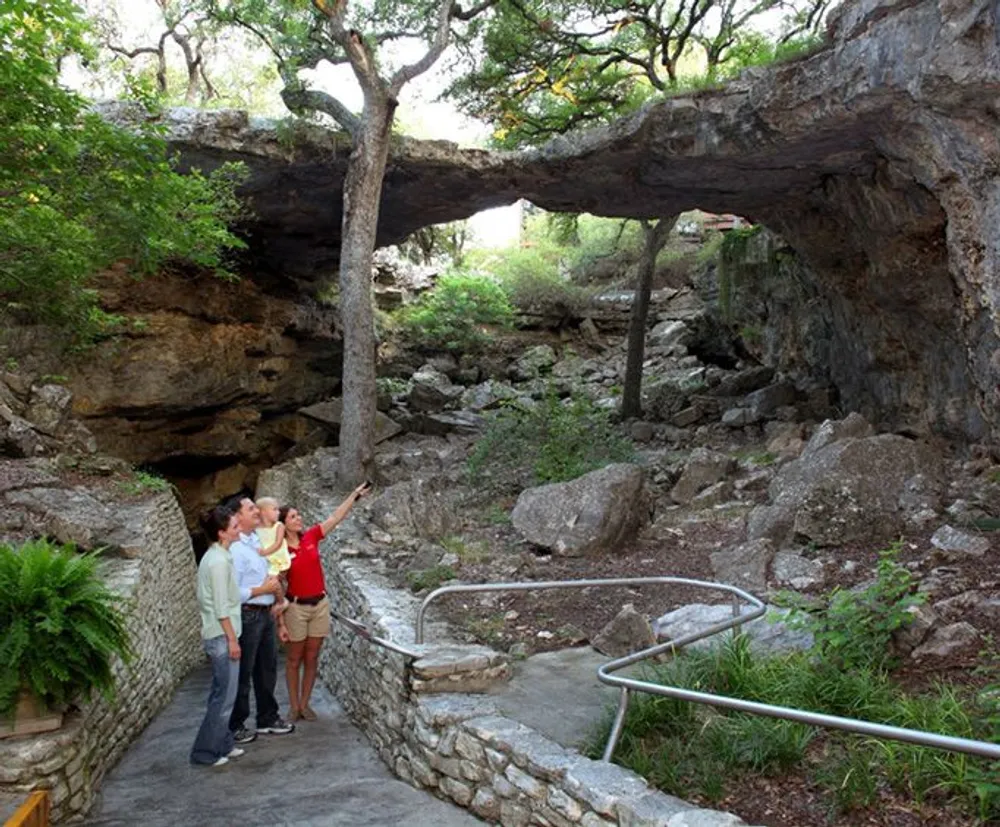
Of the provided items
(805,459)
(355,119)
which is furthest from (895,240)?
(355,119)

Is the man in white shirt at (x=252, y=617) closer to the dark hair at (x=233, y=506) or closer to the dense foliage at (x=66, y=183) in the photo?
the dark hair at (x=233, y=506)

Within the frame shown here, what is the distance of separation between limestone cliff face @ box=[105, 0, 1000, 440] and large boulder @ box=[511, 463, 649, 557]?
406 centimetres

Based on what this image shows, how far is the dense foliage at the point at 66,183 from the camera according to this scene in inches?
266

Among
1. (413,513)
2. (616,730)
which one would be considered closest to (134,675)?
(413,513)

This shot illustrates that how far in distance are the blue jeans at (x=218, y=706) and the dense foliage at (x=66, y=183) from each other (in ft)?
16.4

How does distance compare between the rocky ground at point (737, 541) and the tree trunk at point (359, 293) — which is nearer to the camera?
the rocky ground at point (737, 541)

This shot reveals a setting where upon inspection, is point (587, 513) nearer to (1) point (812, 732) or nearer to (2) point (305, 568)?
(2) point (305, 568)

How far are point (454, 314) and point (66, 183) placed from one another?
13312 mm

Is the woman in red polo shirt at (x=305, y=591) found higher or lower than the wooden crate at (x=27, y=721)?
higher

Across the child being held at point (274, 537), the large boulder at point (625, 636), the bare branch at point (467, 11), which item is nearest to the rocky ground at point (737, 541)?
the large boulder at point (625, 636)

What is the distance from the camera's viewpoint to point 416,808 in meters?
4.60

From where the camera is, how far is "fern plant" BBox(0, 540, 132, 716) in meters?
4.39

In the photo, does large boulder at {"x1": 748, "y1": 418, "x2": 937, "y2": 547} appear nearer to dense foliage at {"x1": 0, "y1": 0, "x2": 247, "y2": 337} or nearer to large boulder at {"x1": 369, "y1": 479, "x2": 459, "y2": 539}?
large boulder at {"x1": 369, "y1": 479, "x2": 459, "y2": 539}

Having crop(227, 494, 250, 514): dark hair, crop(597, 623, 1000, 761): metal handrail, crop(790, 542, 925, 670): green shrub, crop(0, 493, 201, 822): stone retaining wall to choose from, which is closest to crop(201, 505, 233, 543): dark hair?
crop(227, 494, 250, 514): dark hair
